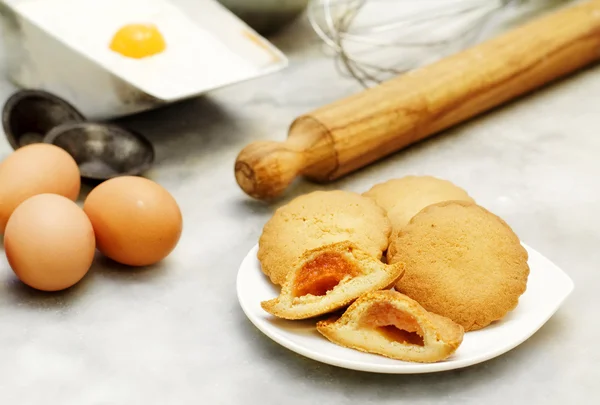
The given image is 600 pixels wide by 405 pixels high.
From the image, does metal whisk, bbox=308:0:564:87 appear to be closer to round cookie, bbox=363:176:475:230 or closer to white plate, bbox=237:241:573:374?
round cookie, bbox=363:176:475:230

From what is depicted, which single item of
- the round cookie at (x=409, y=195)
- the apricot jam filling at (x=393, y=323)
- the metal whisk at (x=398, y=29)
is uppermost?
the apricot jam filling at (x=393, y=323)

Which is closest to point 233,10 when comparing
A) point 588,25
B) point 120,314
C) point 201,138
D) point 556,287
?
point 201,138

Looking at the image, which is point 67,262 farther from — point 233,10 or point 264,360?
point 233,10

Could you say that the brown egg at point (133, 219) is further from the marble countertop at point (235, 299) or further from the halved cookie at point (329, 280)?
the halved cookie at point (329, 280)

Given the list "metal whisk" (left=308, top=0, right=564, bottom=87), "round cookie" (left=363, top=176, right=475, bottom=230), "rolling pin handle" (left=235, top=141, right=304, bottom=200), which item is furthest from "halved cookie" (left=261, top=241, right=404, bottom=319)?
"metal whisk" (left=308, top=0, right=564, bottom=87)

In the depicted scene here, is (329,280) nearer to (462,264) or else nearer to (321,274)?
(321,274)

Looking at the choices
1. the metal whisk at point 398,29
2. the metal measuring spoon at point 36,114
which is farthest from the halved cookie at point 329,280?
the metal whisk at point 398,29
